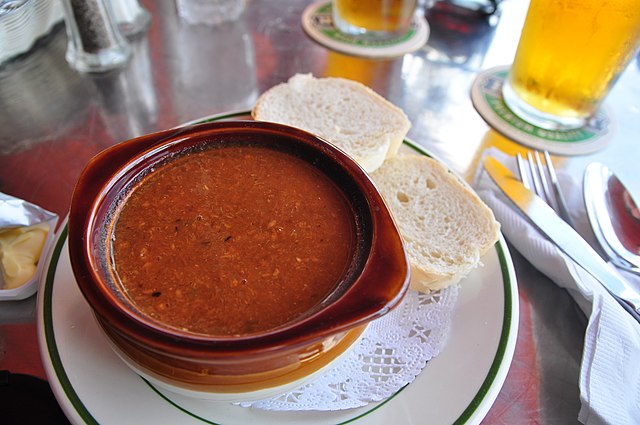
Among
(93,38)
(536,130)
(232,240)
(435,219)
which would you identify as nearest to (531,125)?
(536,130)

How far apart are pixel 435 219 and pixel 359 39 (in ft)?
3.64

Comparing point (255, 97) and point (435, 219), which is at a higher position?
point (435, 219)

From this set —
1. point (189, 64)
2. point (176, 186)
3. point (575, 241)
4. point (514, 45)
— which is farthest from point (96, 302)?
point (514, 45)

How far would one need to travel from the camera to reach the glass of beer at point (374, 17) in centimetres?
201

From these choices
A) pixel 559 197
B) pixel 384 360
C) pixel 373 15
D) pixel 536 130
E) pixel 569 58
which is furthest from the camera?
pixel 373 15

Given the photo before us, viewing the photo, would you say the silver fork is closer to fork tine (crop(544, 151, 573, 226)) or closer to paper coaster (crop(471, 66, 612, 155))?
fork tine (crop(544, 151, 573, 226))

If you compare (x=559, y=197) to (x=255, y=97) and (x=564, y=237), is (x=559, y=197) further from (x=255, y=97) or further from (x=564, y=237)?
(x=255, y=97)

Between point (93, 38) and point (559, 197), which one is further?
point (93, 38)

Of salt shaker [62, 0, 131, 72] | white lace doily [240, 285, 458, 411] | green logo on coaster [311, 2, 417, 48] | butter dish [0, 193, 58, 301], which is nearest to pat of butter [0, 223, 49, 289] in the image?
butter dish [0, 193, 58, 301]

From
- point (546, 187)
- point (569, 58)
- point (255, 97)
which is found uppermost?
point (569, 58)

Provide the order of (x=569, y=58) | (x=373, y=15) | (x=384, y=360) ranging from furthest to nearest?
1. (x=373, y=15)
2. (x=569, y=58)
3. (x=384, y=360)

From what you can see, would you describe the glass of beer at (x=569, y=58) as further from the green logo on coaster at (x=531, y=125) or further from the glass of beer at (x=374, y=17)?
the glass of beer at (x=374, y=17)

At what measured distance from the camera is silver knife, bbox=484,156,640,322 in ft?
3.78

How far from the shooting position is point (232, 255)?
0.91 metres
